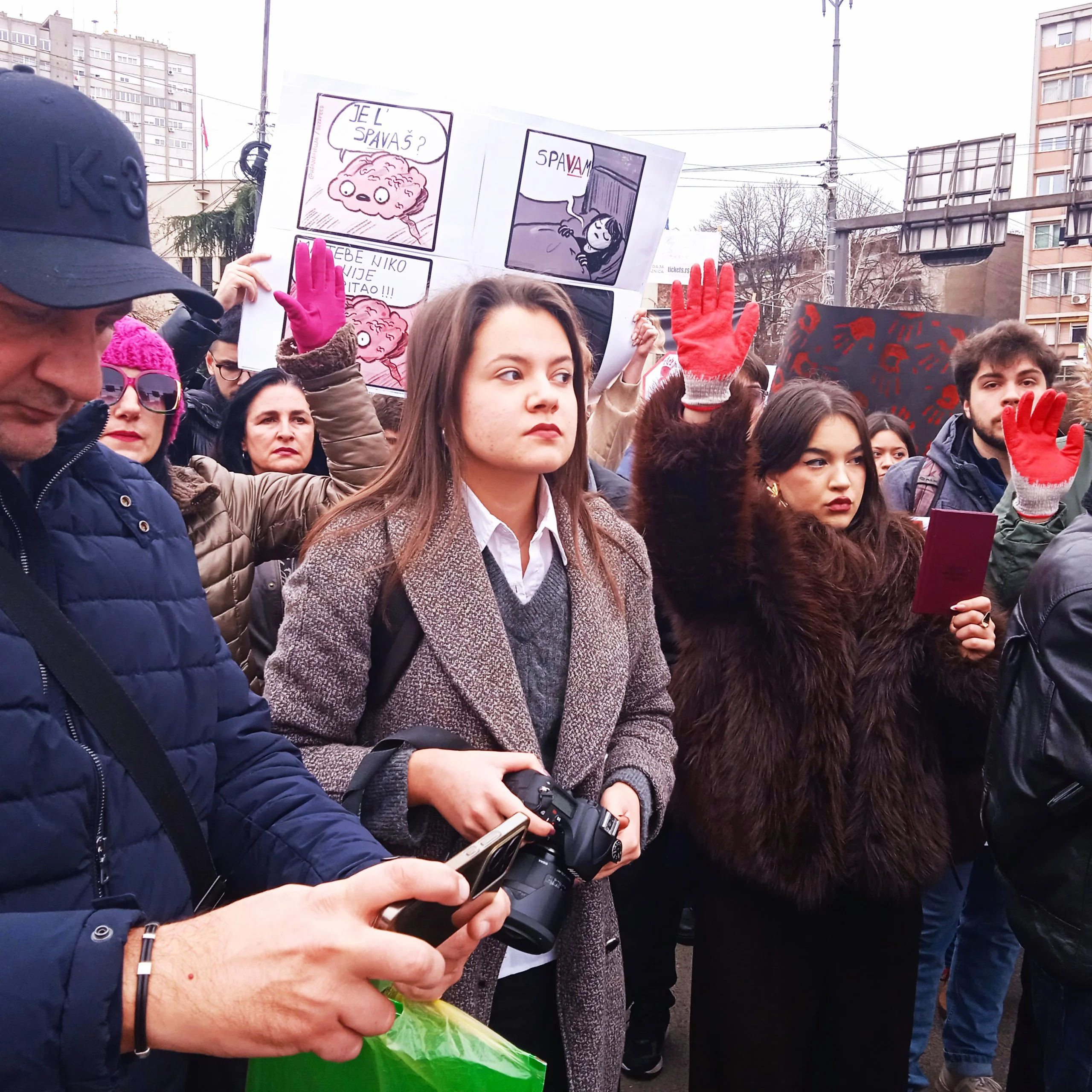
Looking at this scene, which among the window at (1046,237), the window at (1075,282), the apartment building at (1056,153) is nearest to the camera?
the window at (1075,282)

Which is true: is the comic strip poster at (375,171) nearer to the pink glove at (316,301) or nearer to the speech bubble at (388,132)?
the speech bubble at (388,132)

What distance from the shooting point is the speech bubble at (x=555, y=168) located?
291cm

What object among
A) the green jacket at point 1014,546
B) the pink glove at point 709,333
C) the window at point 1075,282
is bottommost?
the green jacket at point 1014,546

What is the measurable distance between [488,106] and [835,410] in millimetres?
1375

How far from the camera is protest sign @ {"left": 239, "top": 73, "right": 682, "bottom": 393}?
2.83 meters

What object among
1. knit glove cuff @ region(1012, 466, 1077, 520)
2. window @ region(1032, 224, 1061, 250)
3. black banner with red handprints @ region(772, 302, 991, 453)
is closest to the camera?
knit glove cuff @ region(1012, 466, 1077, 520)

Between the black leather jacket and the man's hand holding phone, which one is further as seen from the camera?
the black leather jacket

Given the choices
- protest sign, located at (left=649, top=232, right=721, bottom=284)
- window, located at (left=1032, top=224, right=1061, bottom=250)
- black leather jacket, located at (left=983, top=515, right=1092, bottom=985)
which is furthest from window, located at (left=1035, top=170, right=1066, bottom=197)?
black leather jacket, located at (left=983, top=515, right=1092, bottom=985)

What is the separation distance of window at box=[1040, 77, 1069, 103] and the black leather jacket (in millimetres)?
75707

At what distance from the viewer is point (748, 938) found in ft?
7.55

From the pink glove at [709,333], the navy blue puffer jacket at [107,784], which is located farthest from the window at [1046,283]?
the navy blue puffer jacket at [107,784]

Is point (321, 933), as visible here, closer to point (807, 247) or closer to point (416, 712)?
point (416, 712)

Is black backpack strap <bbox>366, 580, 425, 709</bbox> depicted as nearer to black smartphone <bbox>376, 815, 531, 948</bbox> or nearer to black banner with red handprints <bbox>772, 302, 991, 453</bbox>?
black smartphone <bbox>376, 815, 531, 948</bbox>

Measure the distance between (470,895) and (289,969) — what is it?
7.4 inches
